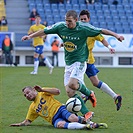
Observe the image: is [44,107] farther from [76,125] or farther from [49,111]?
[76,125]

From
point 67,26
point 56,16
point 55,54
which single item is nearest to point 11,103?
point 67,26

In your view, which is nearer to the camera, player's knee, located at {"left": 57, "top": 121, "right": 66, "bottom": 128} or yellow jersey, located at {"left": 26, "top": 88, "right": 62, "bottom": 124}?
player's knee, located at {"left": 57, "top": 121, "right": 66, "bottom": 128}

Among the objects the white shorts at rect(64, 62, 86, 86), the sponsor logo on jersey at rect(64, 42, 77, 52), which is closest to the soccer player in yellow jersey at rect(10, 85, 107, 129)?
the white shorts at rect(64, 62, 86, 86)

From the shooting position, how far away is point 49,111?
7.98 meters

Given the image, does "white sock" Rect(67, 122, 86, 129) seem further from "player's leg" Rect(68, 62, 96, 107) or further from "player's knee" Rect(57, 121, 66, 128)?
"player's leg" Rect(68, 62, 96, 107)

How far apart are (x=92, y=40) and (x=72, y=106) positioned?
119 inches

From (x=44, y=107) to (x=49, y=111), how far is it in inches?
4.4

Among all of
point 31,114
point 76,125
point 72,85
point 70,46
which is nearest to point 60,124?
point 76,125

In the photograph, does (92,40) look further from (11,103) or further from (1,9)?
(1,9)

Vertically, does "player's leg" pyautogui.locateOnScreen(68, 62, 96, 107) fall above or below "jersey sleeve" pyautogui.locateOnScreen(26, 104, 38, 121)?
above

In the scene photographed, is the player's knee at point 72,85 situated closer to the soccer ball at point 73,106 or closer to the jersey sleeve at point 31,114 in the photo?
the soccer ball at point 73,106

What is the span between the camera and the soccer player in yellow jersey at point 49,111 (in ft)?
25.7

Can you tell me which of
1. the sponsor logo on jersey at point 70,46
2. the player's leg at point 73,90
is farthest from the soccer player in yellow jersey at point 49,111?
the sponsor logo on jersey at point 70,46

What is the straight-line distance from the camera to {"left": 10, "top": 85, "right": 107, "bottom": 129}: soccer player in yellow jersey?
25.7 feet
